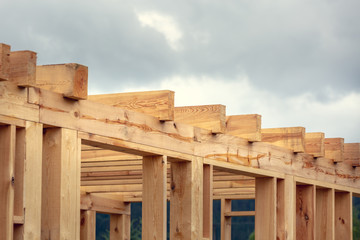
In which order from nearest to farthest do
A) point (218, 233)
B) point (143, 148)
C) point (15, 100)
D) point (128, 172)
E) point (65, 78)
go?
point (15, 100) → point (65, 78) → point (143, 148) → point (128, 172) → point (218, 233)

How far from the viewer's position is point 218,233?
53.1m

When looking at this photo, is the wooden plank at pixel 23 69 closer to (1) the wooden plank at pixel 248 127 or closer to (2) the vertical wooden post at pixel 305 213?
(1) the wooden plank at pixel 248 127

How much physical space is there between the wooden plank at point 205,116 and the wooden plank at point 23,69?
3417 mm

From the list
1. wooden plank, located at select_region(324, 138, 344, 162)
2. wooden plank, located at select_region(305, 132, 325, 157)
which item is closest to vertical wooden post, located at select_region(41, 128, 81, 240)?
wooden plank, located at select_region(305, 132, 325, 157)

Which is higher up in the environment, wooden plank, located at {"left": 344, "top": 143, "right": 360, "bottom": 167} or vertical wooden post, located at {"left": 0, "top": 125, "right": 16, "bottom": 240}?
wooden plank, located at {"left": 344, "top": 143, "right": 360, "bottom": 167}

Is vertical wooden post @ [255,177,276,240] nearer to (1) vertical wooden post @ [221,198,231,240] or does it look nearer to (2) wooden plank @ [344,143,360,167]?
(2) wooden plank @ [344,143,360,167]

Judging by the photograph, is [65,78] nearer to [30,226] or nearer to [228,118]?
[30,226]

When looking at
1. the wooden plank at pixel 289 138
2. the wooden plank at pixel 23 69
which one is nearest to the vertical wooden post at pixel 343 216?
the wooden plank at pixel 289 138

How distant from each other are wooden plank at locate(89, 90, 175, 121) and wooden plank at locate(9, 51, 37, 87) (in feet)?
6.54

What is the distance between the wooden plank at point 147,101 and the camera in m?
9.09

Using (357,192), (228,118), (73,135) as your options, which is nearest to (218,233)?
(357,192)

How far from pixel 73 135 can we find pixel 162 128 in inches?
67.7

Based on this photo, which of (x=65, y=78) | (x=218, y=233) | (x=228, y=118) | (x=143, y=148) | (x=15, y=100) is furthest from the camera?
(x=218, y=233)

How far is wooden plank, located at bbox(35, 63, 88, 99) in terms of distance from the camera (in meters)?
7.68
